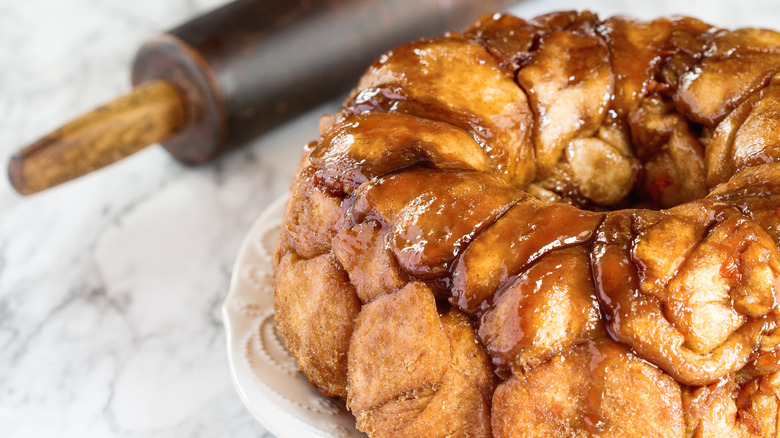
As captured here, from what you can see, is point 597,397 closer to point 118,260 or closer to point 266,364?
point 266,364

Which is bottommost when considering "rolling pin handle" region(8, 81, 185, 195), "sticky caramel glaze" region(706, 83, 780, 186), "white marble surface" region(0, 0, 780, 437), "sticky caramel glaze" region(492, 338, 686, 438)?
"white marble surface" region(0, 0, 780, 437)

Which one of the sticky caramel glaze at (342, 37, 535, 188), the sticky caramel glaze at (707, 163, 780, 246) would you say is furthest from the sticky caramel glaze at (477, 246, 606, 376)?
the sticky caramel glaze at (342, 37, 535, 188)

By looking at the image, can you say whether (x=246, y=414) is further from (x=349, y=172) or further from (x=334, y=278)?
(x=349, y=172)

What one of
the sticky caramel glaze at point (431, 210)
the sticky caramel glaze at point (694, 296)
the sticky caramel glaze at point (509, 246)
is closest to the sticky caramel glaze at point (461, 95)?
the sticky caramel glaze at point (431, 210)

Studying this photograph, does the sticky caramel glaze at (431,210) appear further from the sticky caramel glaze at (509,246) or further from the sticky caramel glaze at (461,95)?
the sticky caramel glaze at (461,95)

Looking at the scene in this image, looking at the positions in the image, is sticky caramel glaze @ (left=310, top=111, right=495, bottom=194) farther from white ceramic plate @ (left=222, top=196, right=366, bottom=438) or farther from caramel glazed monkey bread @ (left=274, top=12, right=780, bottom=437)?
white ceramic plate @ (left=222, top=196, right=366, bottom=438)

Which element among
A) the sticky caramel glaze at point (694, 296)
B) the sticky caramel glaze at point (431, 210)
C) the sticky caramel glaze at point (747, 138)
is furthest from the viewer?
the sticky caramel glaze at point (747, 138)

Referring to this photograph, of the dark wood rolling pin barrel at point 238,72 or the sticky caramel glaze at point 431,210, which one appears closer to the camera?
the sticky caramel glaze at point 431,210
